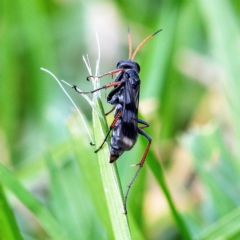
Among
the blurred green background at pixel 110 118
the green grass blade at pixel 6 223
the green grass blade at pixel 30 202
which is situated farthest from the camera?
the blurred green background at pixel 110 118

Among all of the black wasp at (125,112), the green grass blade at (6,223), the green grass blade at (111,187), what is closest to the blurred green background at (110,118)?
the green grass blade at (6,223)

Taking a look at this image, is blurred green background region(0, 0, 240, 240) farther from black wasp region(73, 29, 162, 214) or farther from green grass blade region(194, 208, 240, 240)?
black wasp region(73, 29, 162, 214)

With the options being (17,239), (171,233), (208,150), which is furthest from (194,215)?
Answer: (17,239)

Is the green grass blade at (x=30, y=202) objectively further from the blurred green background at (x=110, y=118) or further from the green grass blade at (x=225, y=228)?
the green grass blade at (x=225, y=228)

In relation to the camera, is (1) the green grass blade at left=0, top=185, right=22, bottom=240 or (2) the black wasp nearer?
(1) the green grass blade at left=0, top=185, right=22, bottom=240

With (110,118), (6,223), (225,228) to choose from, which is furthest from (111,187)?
(110,118)

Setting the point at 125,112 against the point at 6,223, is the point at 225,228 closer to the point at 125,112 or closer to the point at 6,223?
the point at 125,112

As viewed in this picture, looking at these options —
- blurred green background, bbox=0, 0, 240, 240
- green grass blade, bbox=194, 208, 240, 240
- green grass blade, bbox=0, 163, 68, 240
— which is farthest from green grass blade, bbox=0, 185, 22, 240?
green grass blade, bbox=194, 208, 240, 240

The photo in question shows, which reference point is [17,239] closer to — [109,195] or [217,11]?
[109,195]
